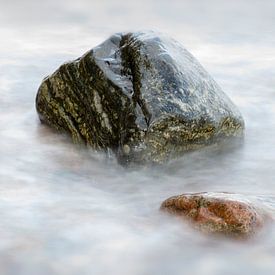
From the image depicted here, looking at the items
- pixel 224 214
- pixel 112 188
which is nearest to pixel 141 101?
pixel 112 188

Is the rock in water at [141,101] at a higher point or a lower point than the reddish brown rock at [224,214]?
higher

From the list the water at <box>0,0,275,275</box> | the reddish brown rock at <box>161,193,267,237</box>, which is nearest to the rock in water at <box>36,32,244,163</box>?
the water at <box>0,0,275,275</box>

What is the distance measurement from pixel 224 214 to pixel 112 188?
1.07 meters

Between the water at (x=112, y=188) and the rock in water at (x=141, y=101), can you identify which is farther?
the rock in water at (x=141, y=101)

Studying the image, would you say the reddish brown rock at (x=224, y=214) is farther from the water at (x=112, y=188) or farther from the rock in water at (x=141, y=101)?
the rock in water at (x=141, y=101)

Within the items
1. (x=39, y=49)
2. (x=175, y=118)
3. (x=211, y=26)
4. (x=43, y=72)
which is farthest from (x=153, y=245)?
(x=211, y=26)

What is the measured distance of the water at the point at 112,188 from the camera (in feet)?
12.8

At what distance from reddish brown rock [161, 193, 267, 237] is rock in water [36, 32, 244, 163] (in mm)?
1014

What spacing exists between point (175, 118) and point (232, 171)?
0.59m

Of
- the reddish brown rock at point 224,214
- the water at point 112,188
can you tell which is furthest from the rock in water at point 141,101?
the reddish brown rock at point 224,214

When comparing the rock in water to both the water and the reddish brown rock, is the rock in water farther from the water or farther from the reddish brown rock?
the reddish brown rock

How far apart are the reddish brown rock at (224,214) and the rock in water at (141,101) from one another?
1.01m

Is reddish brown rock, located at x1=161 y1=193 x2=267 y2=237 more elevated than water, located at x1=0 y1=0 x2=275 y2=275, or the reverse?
reddish brown rock, located at x1=161 y1=193 x2=267 y2=237

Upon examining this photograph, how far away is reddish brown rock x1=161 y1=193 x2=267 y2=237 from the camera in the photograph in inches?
Answer: 156
